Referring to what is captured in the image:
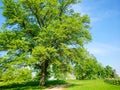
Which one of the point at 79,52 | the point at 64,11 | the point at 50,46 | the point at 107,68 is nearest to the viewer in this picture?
the point at 50,46

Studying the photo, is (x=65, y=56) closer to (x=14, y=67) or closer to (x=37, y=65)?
(x=37, y=65)

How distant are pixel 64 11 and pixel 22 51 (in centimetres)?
1001

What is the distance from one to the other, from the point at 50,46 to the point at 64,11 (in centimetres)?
777

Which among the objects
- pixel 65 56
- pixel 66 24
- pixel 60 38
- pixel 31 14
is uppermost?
pixel 31 14

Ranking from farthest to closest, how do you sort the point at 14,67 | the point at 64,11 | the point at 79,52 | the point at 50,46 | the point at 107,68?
the point at 107,68, the point at 64,11, the point at 79,52, the point at 50,46, the point at 14,67

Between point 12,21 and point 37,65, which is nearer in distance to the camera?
point 12,21

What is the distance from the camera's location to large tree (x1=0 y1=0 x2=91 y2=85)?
3192 cm

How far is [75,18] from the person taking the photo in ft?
117

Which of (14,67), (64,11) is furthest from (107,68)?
(14,67)

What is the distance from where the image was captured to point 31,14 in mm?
35719

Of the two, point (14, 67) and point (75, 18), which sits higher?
point (75, 18)

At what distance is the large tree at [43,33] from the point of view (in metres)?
31.9

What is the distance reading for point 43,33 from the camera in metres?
31.6

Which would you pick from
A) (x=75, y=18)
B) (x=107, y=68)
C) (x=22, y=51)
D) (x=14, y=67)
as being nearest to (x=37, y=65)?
(x=22, y=51)
